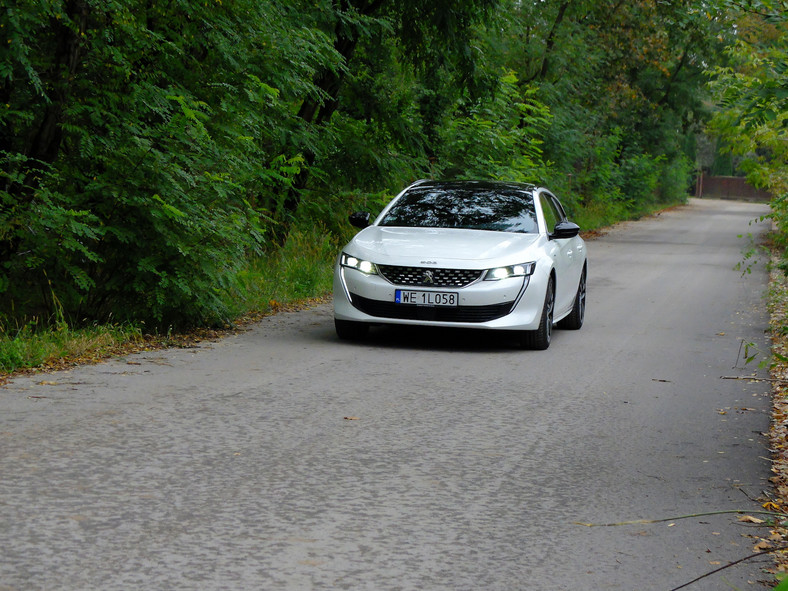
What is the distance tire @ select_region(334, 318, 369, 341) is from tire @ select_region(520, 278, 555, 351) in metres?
1.56

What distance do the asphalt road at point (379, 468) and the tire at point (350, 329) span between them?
207 millimetres

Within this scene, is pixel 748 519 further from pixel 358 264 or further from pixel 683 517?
pixel 358 264

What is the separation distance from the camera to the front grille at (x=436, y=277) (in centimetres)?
1044

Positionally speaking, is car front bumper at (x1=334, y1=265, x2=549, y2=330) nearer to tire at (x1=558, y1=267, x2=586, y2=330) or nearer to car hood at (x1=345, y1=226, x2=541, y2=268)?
car hood at (x1=345, y1=226, x2=541, y2=268)

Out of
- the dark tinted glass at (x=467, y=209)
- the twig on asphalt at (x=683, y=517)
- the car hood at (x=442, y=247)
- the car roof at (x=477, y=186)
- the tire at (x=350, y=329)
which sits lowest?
the tire at (x=350, y=329)

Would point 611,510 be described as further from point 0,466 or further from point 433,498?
point 0,466

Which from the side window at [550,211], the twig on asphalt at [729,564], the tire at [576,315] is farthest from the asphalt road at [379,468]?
the side window at [550,211]

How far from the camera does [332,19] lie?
16.2 metres

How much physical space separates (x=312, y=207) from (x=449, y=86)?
325 cm

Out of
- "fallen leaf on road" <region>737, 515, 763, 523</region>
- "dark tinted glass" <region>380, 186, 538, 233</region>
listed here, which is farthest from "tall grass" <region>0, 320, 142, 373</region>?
"fallen leaf on road" <region>737, 515, 763, 523</region>

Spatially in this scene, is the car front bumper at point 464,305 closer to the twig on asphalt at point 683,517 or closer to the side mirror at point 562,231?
the side mirror at point 562,231

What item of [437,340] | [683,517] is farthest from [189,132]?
[683,517]

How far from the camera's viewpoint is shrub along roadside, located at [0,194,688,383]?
8.83 metres

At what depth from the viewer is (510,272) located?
10.6 metres
